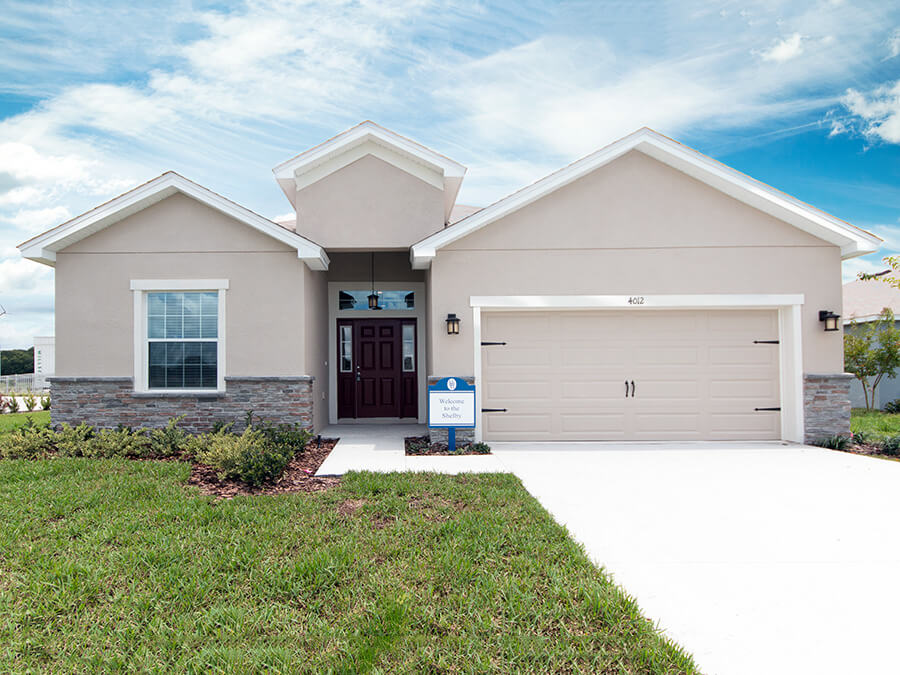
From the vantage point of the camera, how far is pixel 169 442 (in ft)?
26.3

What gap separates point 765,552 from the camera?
13.9 feet

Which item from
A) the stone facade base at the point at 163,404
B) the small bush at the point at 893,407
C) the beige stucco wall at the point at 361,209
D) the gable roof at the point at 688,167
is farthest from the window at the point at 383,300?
the small bush at the point at 893,407

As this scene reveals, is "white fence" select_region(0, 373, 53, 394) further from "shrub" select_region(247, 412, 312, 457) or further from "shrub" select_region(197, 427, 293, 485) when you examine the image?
"shrub" select_region(197, 427, 293, 485)

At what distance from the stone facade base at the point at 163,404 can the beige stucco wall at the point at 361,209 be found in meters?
2.80

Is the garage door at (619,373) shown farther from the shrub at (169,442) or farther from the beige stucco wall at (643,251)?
the shrub at (169,442)

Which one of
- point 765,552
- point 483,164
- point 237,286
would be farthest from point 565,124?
point 765,552

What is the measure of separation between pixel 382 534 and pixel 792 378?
8.25 meters

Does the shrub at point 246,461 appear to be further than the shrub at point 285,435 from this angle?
No

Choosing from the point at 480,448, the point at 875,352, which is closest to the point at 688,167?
the point at 480,448

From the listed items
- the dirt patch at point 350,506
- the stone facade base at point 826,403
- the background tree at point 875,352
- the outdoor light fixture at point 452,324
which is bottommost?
the dirt patch at point 350,506

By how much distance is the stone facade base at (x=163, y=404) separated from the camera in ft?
29.5

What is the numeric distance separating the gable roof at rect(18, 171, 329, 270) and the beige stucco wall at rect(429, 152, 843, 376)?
104 inches

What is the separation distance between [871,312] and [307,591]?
19557 millimetres

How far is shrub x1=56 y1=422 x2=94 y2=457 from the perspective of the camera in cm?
768
